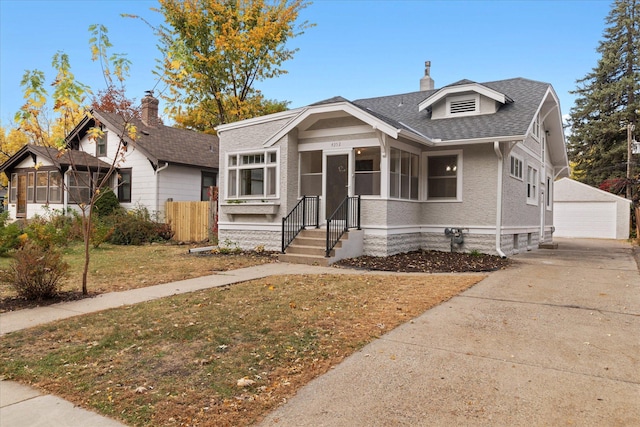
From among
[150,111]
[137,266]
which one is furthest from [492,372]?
[150,111]

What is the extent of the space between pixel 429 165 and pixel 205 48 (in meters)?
15.0

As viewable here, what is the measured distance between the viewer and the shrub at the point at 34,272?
19.9 feet

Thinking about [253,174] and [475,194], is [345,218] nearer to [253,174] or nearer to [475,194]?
[253,174]

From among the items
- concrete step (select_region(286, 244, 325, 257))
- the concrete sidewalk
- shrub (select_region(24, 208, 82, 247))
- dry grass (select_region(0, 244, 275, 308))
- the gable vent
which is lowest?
dry grass (select_region(0, 244, 275, 308))

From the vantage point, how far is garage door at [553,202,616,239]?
81.7 feet

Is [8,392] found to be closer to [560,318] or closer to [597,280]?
[560,318]

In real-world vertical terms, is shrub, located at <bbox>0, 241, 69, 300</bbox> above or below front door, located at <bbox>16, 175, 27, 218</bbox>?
below

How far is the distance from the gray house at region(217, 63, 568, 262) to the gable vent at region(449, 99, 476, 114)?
0.03m

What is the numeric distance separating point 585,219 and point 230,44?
23012mm

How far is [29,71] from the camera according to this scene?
5906mm

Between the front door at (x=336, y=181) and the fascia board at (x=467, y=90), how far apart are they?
3873mm

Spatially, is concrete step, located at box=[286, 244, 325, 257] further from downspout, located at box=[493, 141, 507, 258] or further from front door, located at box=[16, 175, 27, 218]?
front door, located at box=[16, 175, 27, 218]

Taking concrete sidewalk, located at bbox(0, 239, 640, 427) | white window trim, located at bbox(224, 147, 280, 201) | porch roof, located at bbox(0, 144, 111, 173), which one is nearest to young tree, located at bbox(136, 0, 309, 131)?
porch roof, located at bbox(0, 144, 111, 173)

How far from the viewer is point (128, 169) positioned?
1894 cm
